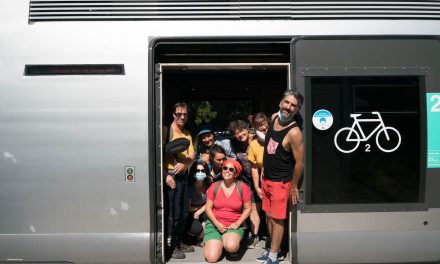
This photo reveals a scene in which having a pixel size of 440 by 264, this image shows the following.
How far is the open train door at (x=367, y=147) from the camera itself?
3.29m

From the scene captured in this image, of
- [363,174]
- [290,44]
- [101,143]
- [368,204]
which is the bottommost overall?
[368,204]

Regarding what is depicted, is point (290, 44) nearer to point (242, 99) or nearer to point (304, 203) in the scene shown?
point (304, 203)

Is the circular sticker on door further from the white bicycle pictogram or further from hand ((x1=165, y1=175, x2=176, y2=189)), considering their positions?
hand ((x1=165, y1=175, x2=176, y2=189))

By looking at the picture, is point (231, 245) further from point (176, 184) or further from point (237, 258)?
point (176, 184)

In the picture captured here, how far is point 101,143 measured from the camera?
3.23 m

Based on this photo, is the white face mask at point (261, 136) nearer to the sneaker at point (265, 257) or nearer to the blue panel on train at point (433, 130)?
the sneaker at point (265, 257)

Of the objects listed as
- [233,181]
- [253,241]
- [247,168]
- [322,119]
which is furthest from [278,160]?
[253,241]

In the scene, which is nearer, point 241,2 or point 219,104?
point 241,2

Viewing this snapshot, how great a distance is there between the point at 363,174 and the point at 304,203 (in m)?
0.56

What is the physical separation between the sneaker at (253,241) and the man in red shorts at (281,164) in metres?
0.49

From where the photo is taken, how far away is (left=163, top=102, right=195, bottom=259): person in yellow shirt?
3701 millimetres

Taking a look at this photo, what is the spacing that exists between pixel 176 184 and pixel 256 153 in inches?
33.6

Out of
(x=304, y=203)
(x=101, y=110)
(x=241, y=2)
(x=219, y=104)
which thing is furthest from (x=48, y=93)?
(x=219, y=104)

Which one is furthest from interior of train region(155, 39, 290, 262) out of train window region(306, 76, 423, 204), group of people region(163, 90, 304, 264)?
train window region(306, 76, 423, 204)
